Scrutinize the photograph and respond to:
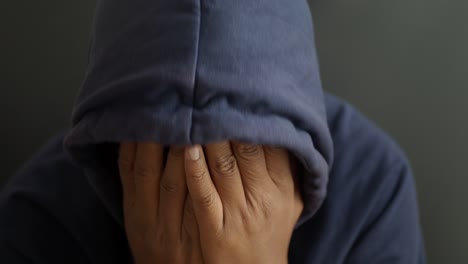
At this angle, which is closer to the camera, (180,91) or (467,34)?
(180,91)

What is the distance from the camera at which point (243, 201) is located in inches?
24.0

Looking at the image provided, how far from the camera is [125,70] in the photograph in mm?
528

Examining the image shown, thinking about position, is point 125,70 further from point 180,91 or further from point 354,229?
point 354,229

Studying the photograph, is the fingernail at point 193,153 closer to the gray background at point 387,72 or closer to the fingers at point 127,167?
the fingers at point 127,167

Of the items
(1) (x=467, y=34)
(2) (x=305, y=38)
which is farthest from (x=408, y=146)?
(2) (x=305, y=38)

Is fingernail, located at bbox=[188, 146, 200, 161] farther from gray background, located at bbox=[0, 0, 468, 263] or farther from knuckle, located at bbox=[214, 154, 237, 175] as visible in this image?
gray background, located at bbox=[0, 0, 468, 263]

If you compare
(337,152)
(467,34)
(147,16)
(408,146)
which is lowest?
(408,146)

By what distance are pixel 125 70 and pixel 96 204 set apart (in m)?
0.28

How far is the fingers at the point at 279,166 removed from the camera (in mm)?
605

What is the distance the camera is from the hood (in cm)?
49

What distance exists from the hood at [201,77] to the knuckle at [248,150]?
0.18ft

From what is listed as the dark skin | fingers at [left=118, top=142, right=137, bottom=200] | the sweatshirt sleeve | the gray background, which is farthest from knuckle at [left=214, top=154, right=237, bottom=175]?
the gray background

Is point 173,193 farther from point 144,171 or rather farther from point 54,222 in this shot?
point 54,222

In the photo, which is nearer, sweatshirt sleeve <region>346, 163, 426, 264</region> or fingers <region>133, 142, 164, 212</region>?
fingers <region>133, 142, 164, 212</region>
